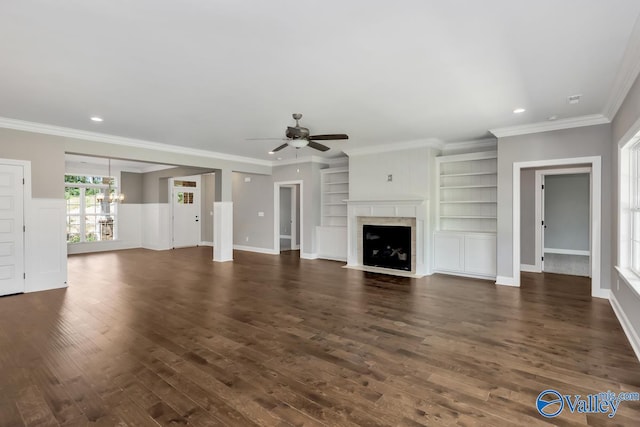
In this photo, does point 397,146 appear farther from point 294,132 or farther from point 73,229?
point 73,229

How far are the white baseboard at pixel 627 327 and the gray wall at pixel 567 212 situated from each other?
5.59 metres

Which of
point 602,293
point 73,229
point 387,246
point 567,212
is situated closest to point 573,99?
point 602,293

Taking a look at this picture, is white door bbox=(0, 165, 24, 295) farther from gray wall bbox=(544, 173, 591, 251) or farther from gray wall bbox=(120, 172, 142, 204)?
gray wall bbox=(544, 173, 591, 251)

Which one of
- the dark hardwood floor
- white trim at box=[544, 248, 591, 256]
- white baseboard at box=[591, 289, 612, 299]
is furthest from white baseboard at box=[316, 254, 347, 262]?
white trim at box=[544, 248, 591, 256]

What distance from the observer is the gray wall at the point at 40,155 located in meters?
4.93

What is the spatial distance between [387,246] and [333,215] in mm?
2151

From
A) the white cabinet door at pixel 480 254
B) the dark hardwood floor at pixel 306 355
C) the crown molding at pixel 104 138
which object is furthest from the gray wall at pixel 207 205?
the white cabinet door at pixel 480 254

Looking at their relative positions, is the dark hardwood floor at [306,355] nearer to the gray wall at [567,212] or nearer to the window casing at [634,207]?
the window casing at [634,207]

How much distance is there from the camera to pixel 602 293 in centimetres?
471

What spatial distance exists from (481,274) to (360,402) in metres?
4.75

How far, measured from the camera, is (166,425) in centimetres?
194

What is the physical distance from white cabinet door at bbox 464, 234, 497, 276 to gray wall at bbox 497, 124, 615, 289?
303mm

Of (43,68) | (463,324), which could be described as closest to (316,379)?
(463,324)

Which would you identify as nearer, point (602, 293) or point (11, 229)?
point (602, 293)
